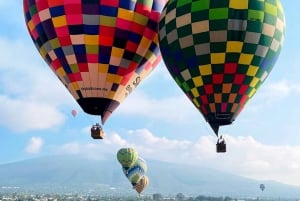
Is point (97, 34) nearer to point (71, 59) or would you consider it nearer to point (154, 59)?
point (71, 59)

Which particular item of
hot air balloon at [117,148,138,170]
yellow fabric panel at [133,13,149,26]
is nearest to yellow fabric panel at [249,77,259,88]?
yellow fabric panel at [133,13,149,26]

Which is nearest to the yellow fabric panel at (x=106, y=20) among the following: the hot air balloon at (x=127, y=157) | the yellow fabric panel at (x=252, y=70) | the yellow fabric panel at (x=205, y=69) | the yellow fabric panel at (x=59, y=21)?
the yellow fabric panel at (x=59, y=21)

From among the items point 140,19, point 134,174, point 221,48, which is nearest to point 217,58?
point 221,48

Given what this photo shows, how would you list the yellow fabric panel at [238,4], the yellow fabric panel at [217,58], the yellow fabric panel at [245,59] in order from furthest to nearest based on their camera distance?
the yellow fabric panel at [245,59], the yellow fabric panel at [217,58], the yellow fabric panel at [238,4]

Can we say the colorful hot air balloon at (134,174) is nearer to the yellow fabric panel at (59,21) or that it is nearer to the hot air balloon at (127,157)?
the hot air balloon at (127,157)

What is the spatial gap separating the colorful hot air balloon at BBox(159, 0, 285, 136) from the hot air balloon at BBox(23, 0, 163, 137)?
116cm

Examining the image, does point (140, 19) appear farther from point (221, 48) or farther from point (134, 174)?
point (134, 174)

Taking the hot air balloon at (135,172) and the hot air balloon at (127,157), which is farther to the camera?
the hot air balloon at (135,172)

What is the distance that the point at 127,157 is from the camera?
157 ft

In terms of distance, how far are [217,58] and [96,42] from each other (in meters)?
4.76

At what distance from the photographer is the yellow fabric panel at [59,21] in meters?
19.2

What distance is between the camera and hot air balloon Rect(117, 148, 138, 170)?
158 feet

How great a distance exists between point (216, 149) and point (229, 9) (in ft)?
17.2

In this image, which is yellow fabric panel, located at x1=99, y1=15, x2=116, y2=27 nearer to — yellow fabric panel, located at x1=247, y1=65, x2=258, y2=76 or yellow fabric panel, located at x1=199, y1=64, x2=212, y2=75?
yellow fabric panel, located at x1=199, y1=64, x2=212, y2=75
